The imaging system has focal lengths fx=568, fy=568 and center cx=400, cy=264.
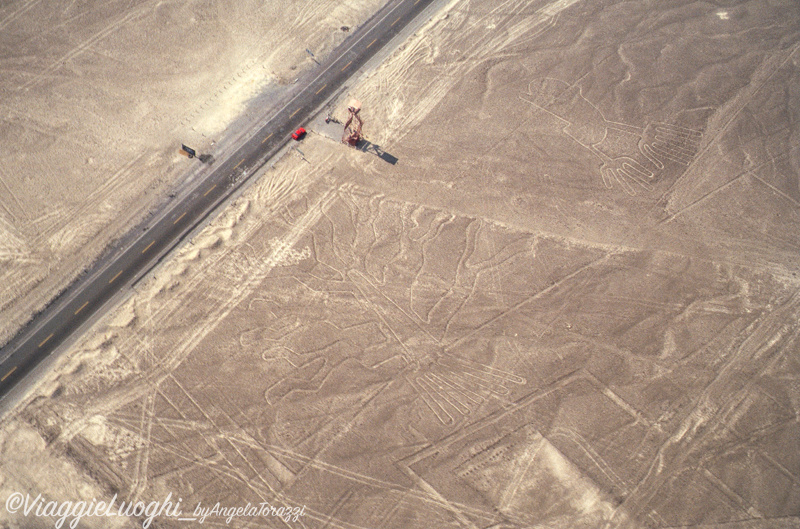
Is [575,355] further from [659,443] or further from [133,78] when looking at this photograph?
[133,78]

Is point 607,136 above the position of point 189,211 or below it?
below

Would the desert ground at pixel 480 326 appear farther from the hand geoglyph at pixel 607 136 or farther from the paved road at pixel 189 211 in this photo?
the paved road at pixel 189 211

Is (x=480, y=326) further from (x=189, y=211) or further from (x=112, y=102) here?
(x=112, y=102)

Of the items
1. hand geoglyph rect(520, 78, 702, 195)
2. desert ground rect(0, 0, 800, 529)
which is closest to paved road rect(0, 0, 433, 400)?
desert ground rect(0, 0, 800, 529)

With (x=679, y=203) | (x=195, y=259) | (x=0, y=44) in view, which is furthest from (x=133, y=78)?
(x=679, y=203)

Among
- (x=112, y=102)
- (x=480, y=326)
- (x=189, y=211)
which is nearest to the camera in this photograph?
(x=480, y=326)

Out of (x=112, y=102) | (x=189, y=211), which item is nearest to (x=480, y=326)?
(x=189, y=211)

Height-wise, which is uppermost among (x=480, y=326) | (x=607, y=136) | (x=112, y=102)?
(x=112, y=102)

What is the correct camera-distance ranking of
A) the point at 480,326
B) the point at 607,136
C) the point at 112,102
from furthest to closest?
the point at 112,102, the point at 607,136, the point at 480,326

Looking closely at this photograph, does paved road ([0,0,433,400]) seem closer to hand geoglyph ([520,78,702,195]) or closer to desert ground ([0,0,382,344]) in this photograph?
desert ground ([0,0,382,344])
